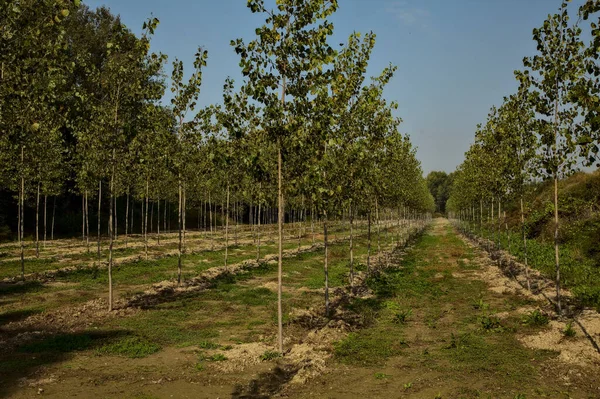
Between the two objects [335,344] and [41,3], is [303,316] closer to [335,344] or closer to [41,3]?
[335,344]

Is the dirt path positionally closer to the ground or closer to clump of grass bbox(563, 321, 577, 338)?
the ground

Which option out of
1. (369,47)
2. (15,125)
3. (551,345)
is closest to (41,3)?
(15,125)

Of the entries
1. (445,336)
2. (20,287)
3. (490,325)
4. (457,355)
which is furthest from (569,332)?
(20,287)

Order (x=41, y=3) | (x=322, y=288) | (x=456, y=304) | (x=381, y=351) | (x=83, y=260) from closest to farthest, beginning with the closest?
(x=41, y=3) → (x=381, y=351) → (x=456, y=304) → (x=322, y=288) → (x=83, y=260)

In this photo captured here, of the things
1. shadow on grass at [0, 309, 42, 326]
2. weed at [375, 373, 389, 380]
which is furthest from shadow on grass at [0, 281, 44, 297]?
weed at [375, 373, 389, 380]

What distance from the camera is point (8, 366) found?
11023 mm

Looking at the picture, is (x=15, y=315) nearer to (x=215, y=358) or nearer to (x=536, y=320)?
(x=215, y=358)

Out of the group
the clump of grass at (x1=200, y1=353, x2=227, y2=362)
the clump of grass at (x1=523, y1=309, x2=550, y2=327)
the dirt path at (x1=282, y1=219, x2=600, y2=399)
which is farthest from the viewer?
the clump of grass at (x1=523, y1=309, x2=550, y2=327)

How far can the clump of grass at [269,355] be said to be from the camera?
38.9ft

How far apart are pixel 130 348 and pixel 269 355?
14.8 ft

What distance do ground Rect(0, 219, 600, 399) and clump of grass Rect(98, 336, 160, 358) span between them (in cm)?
4

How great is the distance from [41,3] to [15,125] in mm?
6618

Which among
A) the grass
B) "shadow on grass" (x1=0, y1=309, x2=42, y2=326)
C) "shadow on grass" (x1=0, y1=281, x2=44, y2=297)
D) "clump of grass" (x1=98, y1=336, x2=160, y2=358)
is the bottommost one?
the grass

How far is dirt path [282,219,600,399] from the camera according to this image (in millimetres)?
9891
